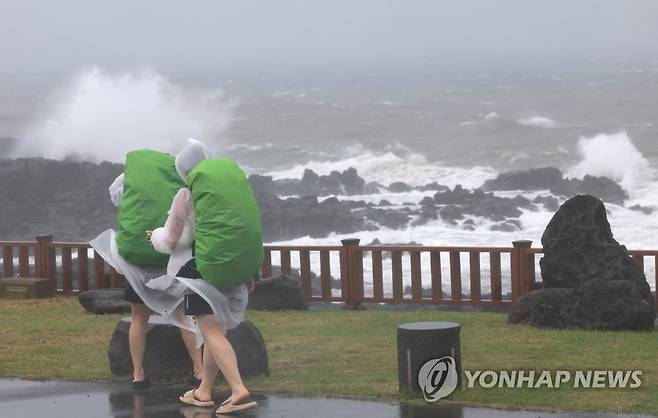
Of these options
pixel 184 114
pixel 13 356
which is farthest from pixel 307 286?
pixel 184 114

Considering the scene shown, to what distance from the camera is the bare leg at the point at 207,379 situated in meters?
7.95

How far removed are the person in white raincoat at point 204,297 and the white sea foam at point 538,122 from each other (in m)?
68.0

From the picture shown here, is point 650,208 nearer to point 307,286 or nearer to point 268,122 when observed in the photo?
point 307,286

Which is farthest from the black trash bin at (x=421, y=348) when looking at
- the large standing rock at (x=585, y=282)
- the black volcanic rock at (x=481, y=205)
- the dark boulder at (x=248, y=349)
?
the black volcanic rock at (x=481, y=205)

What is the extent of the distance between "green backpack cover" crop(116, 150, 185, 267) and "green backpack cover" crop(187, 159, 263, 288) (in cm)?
89

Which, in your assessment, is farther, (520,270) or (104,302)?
(104,302)

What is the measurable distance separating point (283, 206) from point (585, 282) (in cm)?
2406

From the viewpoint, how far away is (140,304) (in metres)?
8.59

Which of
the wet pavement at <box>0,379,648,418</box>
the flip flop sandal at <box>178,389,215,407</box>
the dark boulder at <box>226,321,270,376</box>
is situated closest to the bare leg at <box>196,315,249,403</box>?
the wet pavement at <box>0,379,648,418</box>

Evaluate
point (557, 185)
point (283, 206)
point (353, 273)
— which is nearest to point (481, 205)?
point (283, 206)

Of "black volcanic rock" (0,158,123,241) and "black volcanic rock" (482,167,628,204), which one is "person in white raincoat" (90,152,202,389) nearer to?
"black volcanic rock" (0,158,123,241)

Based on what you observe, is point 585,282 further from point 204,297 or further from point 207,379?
point 204,297

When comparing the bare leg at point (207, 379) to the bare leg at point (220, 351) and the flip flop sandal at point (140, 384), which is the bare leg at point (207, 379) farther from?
the flip flop sandal at point (140, 384)

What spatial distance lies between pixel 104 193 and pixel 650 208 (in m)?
18.2
